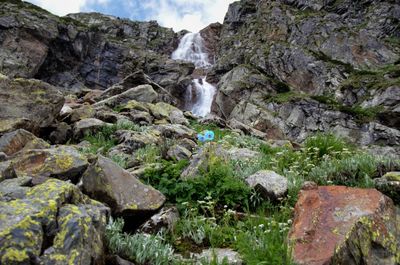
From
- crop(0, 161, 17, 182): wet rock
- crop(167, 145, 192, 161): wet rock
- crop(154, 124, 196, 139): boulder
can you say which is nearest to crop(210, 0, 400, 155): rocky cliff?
crop(154, 124, 196, 139): boulder

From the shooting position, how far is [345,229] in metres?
3.86

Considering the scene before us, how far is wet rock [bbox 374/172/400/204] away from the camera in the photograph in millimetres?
4988

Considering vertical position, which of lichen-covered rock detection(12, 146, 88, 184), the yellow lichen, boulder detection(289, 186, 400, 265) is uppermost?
lichen-covered rock detection(12, 146, 88, 184)

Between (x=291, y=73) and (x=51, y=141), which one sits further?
(x=291, y=73)

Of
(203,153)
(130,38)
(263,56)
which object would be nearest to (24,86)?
(203,153)

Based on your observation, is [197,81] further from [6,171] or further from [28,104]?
[6,171]

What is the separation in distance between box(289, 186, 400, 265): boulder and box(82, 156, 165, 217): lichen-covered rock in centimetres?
177

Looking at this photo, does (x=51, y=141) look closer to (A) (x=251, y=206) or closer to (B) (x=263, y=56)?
(A) (x=251, y=206)

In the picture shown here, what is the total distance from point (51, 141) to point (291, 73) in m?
45.3

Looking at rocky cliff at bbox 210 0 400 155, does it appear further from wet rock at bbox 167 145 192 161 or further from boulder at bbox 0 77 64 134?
boulder at bbox 0 77 64 134

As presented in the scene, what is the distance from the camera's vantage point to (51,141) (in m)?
9.38

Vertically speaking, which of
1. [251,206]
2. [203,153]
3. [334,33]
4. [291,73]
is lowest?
[251,206]

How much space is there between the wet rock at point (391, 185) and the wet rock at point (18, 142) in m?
5.57

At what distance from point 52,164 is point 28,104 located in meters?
4.98
